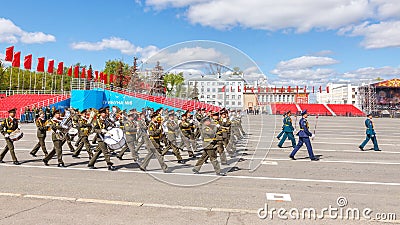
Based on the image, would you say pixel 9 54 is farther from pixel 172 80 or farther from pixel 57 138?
pixel 172 80

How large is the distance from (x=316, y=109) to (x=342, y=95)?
22607 mm

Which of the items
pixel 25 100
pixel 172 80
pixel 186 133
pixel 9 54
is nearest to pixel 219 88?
pixel 172 80

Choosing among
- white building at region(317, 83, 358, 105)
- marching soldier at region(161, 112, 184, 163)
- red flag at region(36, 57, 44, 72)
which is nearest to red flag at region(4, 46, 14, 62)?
red flag at region(36, 57, 44, 72)

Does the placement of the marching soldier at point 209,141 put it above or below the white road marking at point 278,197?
above

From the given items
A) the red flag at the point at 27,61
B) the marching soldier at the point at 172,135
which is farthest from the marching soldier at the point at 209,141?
the red flag at the point at 27,61

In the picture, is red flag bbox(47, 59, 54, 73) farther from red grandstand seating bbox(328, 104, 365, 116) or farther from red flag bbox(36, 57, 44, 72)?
red grandstand seating bbox(328, 104, 365, 116)

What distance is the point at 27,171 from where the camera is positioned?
9266 mm

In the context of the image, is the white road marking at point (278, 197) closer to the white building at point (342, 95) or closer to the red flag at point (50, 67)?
the red flag at point (50, 67)

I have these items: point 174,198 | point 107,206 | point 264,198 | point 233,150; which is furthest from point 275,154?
point 107,206

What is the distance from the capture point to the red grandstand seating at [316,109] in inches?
2788

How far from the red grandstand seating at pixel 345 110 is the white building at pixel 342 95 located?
5823 millimetres


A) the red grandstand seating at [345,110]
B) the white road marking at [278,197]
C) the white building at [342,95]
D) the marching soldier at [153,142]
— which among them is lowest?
the white road marking at [278,197]

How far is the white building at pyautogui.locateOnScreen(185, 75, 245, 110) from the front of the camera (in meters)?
7.03

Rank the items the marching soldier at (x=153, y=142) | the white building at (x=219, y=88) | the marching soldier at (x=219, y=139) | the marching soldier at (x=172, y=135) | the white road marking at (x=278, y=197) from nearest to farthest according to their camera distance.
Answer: the white road marking at (x=278, y=197)
the white building at (x=219, y=88)
the marching soldier at (x=219, y=139)
the marching soldier at (x=153, y=142)
the marching soldier at (x=172, y=135)
